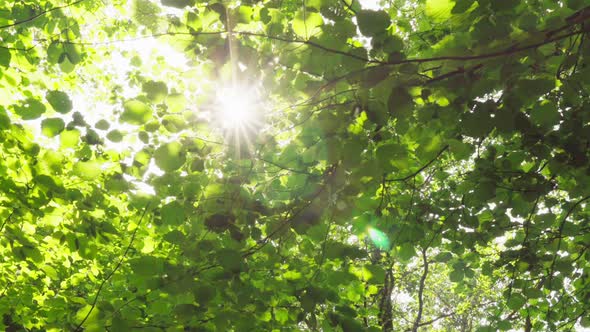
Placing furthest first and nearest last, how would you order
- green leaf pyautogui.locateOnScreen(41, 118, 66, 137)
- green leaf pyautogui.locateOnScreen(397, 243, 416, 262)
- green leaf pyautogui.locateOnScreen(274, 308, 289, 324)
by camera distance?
green leaf pyautogui.locateOnScreen(397, 243, 416, 262)
green leaf pyautogui.locateOnScreen(274, 308, 289, 324)
green leaf pyautogui.locateOnScreen(41, 118, 66, 137)

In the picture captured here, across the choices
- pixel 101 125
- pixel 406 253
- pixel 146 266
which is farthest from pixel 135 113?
pixel 406 253

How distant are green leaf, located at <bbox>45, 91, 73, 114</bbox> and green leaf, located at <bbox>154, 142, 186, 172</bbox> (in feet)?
1.23

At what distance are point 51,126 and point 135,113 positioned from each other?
37 centimetres

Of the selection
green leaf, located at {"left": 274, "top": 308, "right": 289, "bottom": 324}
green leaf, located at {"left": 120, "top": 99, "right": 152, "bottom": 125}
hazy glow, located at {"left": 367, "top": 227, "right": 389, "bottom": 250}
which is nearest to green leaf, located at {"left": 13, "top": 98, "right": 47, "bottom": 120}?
green leaf, located at {"left": 120, "top": 99, "right": 152, "bottom": 125}

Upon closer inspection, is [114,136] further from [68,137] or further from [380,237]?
[380,237]

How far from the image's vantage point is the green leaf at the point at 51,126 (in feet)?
5.08

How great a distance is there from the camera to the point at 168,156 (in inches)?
63.4

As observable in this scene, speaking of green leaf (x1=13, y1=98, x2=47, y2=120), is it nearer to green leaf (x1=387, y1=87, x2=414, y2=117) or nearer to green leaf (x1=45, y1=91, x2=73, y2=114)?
green leaf (x1=45, y1=91, x2=73, y2=114)

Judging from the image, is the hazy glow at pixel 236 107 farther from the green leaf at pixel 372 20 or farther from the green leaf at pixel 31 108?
the green leaf at pixel 31 108

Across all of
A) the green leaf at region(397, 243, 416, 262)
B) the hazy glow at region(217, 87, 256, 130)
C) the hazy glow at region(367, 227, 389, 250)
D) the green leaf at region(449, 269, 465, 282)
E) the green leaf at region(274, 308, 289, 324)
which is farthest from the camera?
the green leaf at region(449, 269, 465, 282)

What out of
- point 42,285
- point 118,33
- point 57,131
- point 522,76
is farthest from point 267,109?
point 118,33

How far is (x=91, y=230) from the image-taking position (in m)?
2.15

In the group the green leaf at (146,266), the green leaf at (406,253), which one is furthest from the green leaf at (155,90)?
the green leaf at (406,253)

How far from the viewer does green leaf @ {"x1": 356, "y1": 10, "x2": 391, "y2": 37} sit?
52.3 inches
